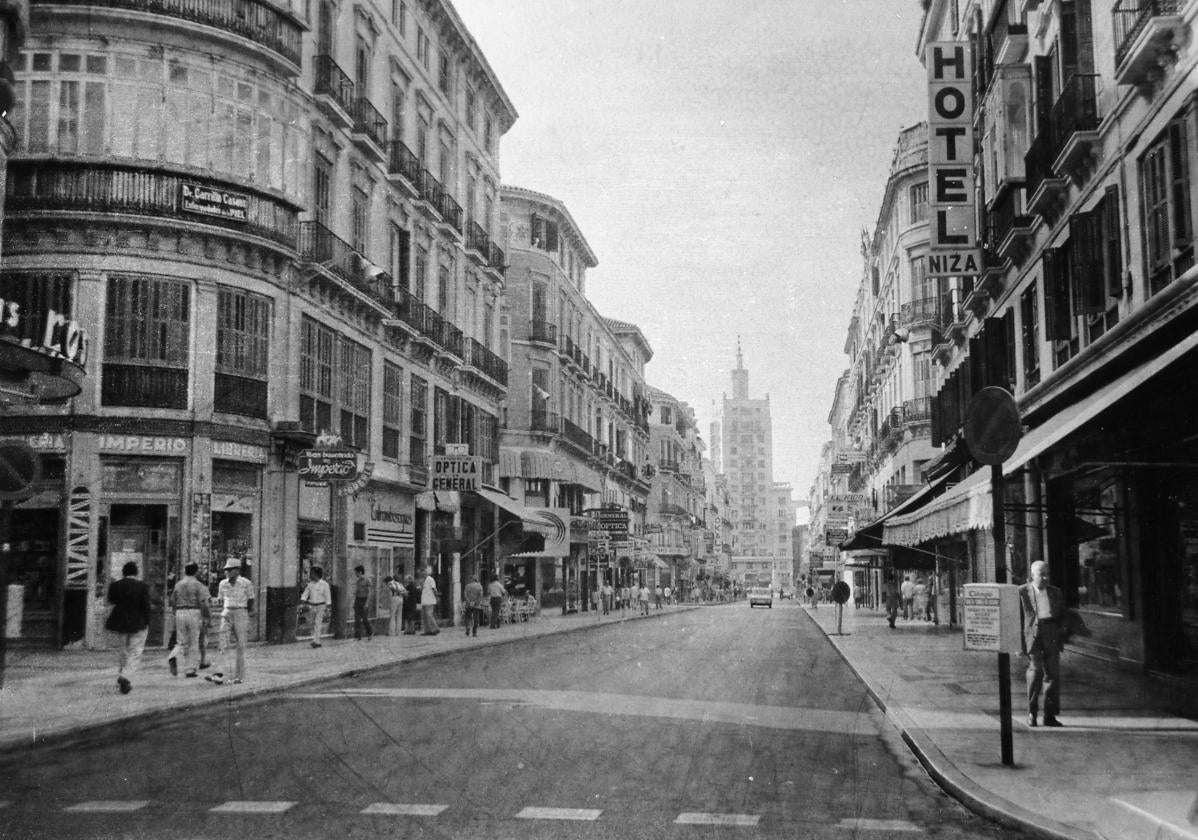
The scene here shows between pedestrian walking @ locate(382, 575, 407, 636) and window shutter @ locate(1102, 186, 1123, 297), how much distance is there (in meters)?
18.9

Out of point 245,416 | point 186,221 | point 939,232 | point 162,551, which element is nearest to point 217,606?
point 162,551

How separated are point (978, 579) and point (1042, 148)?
1642cm

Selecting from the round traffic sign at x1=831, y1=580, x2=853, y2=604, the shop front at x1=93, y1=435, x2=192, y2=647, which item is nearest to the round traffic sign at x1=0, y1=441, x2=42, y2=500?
the shop front at x1=93, y1=435, x2=192, y2=647

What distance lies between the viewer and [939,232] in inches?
915

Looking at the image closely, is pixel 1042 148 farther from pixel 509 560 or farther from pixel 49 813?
pixel 509 560

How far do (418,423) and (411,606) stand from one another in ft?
20.8

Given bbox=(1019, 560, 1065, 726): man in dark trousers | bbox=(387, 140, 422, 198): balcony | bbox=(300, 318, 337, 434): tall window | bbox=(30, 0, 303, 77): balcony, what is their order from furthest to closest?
bbox=(387, 140, 422, 198): balcony → bbox=(300, 318, 337, 434): tall window → bbox=(30, 0, 303, 77): balcony → bbox=(1019, 560, 1065, 726): man in dark trousers

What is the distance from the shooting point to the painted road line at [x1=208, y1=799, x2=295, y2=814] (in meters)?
8.18

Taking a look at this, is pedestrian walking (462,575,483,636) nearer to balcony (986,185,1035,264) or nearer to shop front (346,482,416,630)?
shop front (346,482,416,630)

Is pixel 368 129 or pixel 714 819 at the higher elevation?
pixel 368 129

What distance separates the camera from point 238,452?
2564 cm

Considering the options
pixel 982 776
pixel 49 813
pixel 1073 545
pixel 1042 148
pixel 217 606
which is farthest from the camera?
pixel 217 606

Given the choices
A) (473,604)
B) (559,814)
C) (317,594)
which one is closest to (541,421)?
(473,604)

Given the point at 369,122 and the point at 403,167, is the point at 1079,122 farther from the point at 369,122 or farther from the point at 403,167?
the point at 403,167
